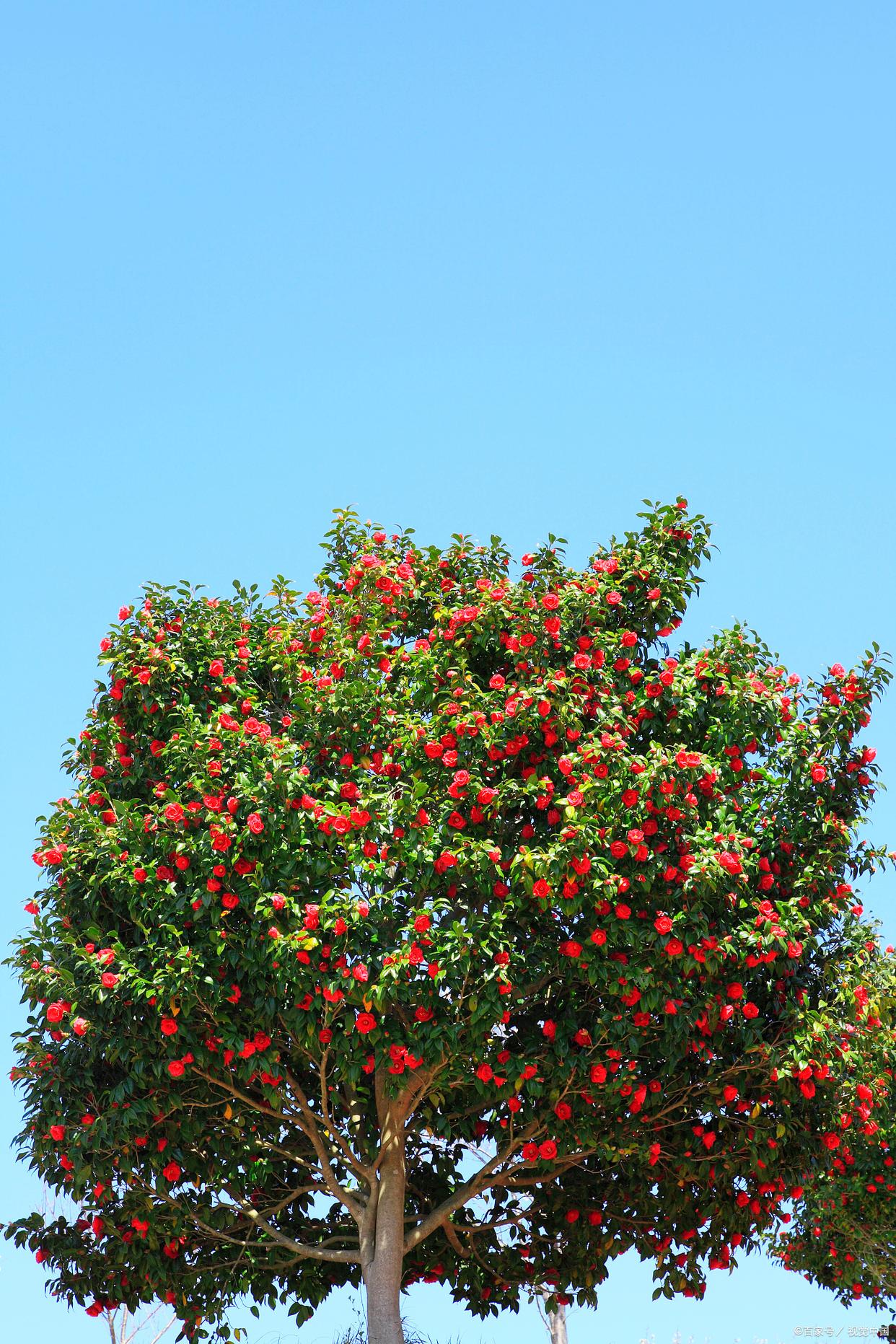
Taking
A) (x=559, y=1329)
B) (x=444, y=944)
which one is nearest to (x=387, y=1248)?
(x=444, y=944)

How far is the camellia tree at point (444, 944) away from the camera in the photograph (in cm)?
1240

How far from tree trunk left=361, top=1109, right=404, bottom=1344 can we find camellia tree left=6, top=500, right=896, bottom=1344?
40mm

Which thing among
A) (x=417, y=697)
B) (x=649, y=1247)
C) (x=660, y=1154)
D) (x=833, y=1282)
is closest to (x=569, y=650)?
(x=417, y=697)

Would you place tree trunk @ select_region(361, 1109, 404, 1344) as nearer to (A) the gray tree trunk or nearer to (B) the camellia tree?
(B) the camellia tree

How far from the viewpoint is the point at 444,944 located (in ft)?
39.8

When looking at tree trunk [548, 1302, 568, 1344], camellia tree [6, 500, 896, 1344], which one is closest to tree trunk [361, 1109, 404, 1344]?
camellia tree [6, 500, 896, 1344]

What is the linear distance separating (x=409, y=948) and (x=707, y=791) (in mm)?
3274

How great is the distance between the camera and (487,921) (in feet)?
40.7

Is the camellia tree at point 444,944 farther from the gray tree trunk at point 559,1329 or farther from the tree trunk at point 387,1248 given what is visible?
the gray tree trunk at point 559,1329

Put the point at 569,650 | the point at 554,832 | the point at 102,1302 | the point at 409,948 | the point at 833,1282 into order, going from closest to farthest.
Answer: the point at 409,948 < the point at 554,832 < the point at 569,650 < the point at 102,1302 < the point at 833,1282

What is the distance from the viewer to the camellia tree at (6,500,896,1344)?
12.4 meters

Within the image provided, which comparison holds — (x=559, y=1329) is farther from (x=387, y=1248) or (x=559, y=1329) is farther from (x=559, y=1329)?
(x=387, y=1248)

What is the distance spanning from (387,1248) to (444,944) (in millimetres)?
3986

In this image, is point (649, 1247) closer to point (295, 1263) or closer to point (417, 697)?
point (295, 1263)
